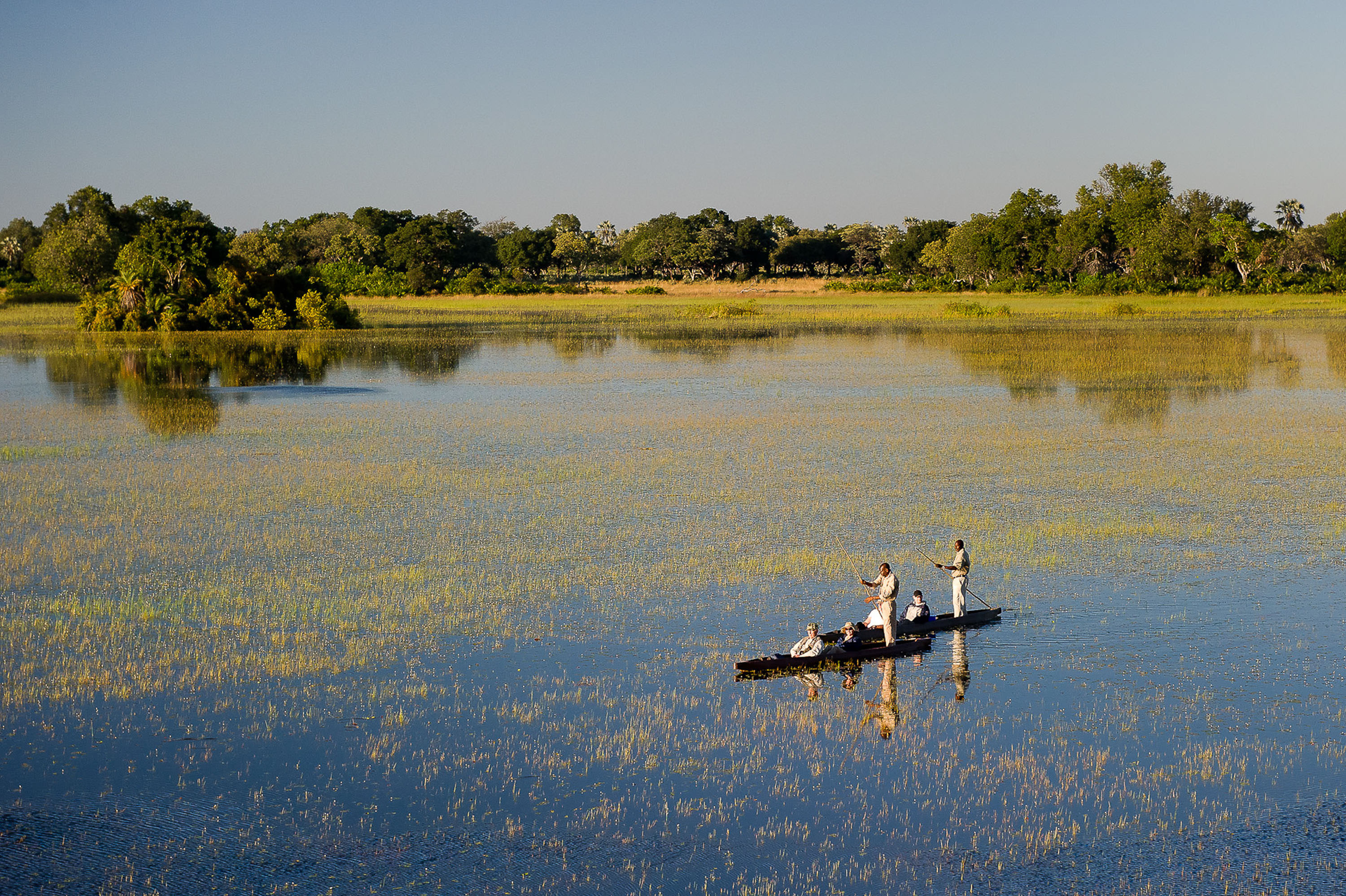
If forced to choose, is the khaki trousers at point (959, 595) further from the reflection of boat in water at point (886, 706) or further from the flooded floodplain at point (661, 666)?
the reflection of boat in water at point (886, 706)

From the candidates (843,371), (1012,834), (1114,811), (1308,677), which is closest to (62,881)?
(1012,834)

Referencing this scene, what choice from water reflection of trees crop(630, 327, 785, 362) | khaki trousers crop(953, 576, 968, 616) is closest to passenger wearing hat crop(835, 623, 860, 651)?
khaki trousers crop(953, 576, 968, 616)

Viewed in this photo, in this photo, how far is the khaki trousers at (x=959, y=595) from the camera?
20125 mm

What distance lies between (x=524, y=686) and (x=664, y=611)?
4.19m

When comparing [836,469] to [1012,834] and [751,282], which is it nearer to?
[1012,834]

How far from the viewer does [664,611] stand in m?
21.2

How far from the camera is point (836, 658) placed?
18.4m

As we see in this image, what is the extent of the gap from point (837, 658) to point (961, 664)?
5.99ft

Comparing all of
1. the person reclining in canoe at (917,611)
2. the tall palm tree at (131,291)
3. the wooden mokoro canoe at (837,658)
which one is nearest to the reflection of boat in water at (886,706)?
the wooden mokoro canoe at (837,658)

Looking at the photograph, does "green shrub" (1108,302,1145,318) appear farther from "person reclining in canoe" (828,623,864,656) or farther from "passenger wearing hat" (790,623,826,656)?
"passenger wearing hat" (790,623,826,656)

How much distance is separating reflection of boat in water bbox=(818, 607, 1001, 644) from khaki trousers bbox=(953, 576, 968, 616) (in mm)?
84

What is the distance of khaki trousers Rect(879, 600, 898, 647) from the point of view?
1877 centimetres

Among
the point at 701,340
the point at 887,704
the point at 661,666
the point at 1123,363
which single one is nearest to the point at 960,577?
the point at 887,704

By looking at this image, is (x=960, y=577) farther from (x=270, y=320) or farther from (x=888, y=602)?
(x=270, y=320)
